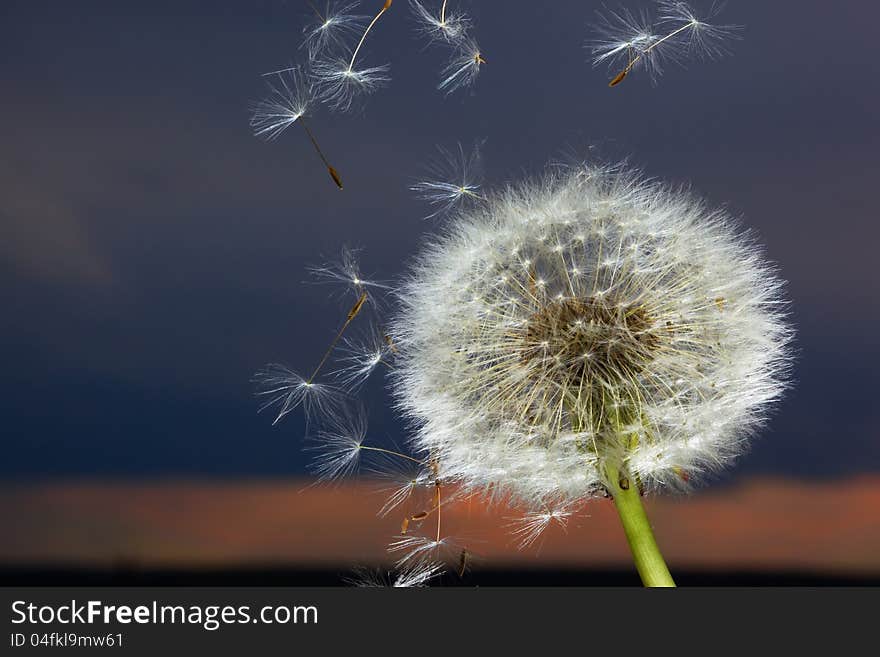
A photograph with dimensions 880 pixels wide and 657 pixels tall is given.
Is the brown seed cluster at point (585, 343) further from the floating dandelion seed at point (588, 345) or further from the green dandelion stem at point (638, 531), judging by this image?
the green dandelion stem at point (638, 531)

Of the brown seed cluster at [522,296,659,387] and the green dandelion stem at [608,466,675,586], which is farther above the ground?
the brown seed cluster at [522,296,659,387]

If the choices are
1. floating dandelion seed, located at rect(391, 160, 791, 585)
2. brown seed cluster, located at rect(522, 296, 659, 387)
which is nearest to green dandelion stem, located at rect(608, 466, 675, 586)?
floating dandelion seed, located at rect(391, 160, 791, 585)

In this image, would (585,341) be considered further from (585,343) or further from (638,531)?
(638,531)

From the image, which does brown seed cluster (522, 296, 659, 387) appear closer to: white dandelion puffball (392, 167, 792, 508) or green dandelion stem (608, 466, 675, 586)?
white dandelion puffball (392, 167, 792, 508)

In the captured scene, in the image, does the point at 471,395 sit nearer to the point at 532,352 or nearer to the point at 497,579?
the point at 532,352

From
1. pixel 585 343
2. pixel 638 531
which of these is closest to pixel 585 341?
pixel 585 343
